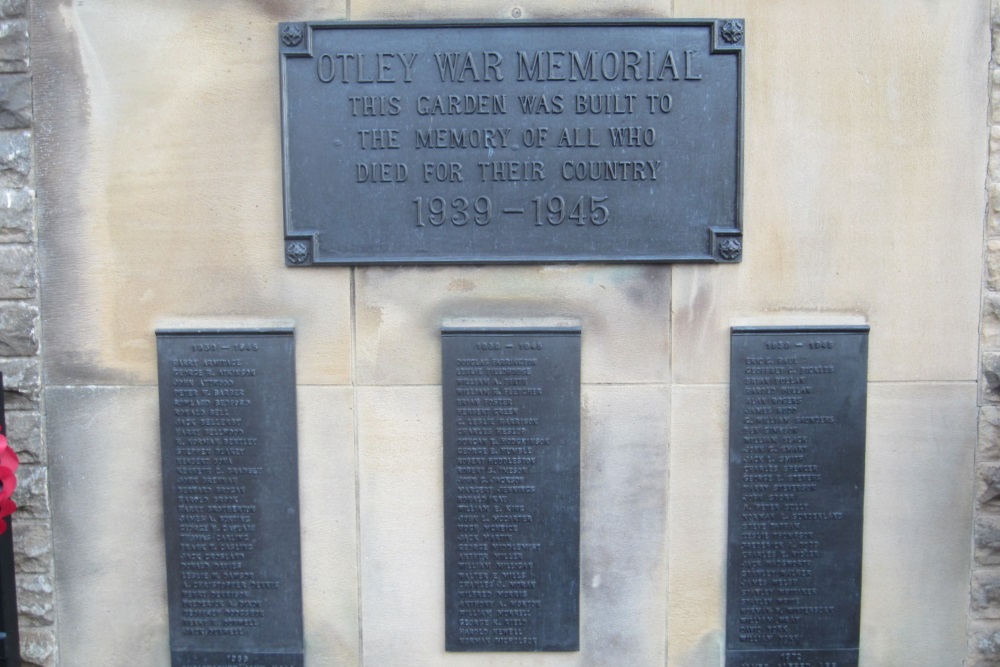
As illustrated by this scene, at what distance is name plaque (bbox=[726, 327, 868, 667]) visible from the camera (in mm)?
4078

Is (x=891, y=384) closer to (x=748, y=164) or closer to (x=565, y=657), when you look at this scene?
(x=748, y=164)

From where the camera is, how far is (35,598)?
4180mm

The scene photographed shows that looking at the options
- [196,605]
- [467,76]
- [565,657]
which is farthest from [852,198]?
[196,605]

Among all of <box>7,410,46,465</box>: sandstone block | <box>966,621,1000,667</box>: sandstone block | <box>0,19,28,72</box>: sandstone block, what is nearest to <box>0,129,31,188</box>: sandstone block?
<box>0,19,28,72</box>: sandstone block

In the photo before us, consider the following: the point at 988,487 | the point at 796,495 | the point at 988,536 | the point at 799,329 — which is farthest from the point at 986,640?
the point at 799,329

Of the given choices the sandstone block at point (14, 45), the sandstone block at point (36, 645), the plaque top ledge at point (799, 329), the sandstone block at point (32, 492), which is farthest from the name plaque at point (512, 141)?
the sandstone block at point (36, 645)

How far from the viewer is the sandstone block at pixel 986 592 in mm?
4203

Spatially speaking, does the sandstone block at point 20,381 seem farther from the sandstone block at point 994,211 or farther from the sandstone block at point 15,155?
the sandstone block at point 994,211

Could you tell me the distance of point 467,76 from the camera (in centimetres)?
398

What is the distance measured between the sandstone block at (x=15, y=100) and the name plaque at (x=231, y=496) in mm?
1287

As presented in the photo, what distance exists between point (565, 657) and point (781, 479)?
1.49 meters

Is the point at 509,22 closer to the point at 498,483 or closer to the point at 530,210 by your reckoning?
the point at 530,210

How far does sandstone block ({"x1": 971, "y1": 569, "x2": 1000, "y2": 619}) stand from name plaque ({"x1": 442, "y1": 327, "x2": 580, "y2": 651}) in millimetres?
2150

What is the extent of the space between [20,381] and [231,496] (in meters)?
1.25
